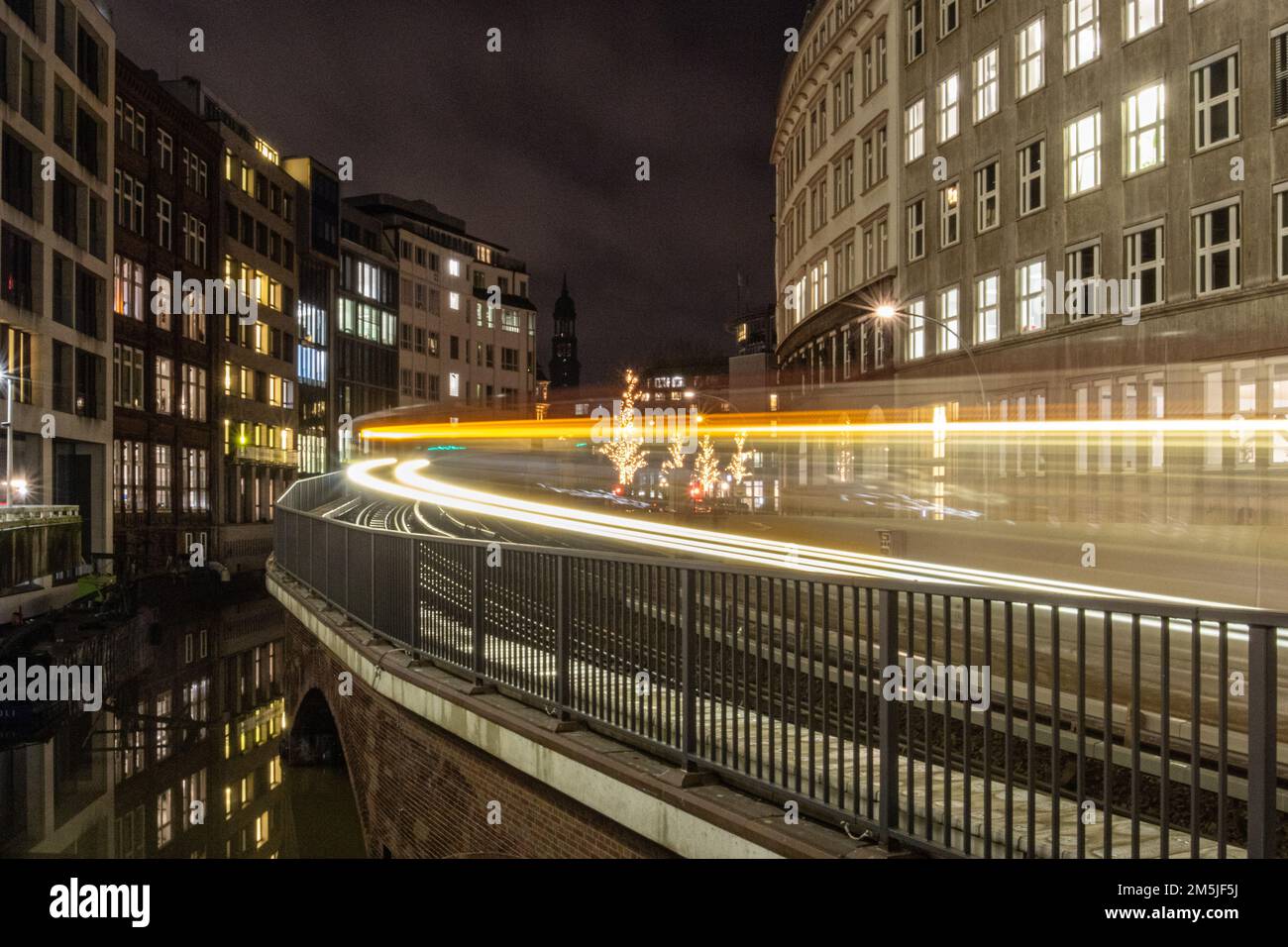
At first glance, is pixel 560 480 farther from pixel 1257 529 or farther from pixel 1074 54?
pixel 1257 529

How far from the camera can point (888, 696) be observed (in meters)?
5.44

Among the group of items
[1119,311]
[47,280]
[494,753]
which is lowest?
[494,753]

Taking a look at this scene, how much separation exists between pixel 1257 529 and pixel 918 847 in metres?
19.5

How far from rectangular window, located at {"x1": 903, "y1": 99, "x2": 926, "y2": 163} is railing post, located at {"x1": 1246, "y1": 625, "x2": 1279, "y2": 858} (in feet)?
135

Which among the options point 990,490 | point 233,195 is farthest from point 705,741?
point 233,195

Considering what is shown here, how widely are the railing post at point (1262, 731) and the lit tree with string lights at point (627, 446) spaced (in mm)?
51801

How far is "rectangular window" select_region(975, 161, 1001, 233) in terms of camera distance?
125ft

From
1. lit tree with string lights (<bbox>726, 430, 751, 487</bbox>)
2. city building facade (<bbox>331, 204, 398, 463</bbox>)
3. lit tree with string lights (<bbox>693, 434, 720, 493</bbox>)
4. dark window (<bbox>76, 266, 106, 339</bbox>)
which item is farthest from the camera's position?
city building facade (<bbox>331, 204, 398, 463</bbox>)

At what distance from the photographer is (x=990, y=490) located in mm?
32062

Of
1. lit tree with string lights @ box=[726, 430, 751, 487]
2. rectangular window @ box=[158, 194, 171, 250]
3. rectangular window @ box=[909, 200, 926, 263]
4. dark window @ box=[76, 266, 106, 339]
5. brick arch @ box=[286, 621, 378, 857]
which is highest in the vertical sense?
rectangular window @ box=[158, 194, 171, 250]

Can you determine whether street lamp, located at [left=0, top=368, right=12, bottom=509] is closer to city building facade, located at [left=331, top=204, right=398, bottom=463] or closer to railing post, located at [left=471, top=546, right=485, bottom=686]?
railing post, located at [left=471, top=546, right=485, bottom=686]

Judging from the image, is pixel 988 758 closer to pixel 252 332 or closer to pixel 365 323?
pixel 252 332

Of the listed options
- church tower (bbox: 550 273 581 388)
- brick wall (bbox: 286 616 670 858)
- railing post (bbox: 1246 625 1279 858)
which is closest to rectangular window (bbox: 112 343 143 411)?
brick wall (bbox: 286 616 670 858)
